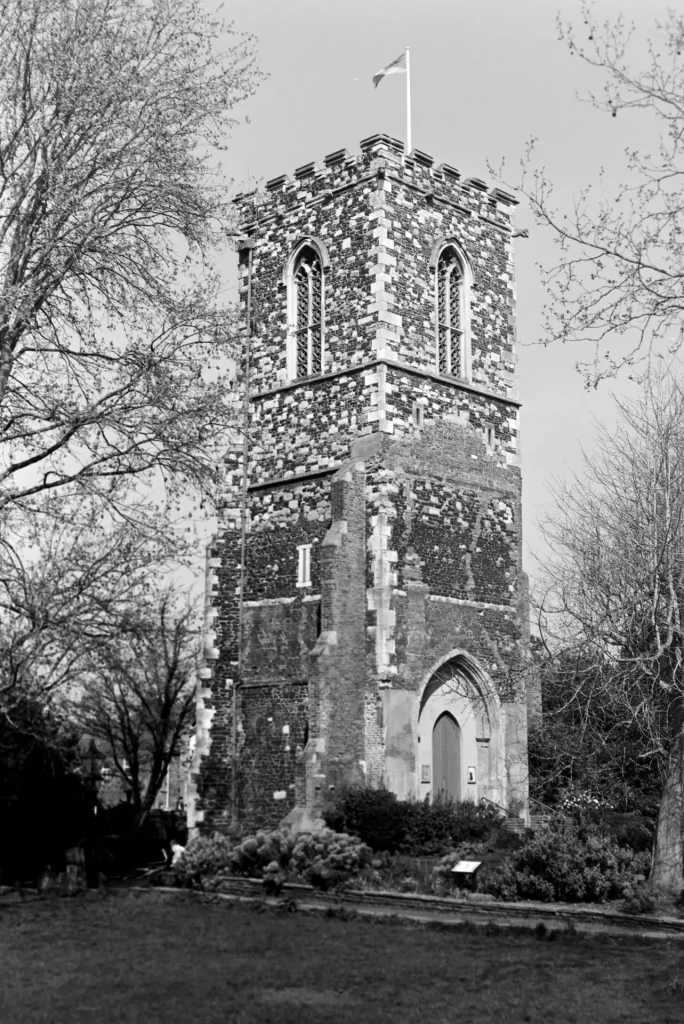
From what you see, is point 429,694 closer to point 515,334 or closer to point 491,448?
Result: point 491,448

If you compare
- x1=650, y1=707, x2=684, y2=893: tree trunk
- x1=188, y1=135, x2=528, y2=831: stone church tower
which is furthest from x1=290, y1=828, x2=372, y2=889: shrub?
x1=650, y1=707, x2=684, y2=893: tree trunk

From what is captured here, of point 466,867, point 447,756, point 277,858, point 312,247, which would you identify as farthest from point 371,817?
point 312,247

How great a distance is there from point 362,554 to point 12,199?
9.98m

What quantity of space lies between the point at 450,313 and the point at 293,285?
3.66 metres

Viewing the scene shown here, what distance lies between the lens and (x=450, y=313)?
90.0 feet

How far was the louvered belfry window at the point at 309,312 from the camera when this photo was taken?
2677 cm

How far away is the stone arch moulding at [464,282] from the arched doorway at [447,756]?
7767 mm

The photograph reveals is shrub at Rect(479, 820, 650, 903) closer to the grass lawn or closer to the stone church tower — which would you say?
the grass lawn

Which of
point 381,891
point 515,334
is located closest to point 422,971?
point 381,891

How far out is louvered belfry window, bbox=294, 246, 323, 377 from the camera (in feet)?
87.8

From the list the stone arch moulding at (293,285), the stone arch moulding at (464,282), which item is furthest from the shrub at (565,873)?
the stone arch moulding at (293,285)

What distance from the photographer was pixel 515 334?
93.8 feet

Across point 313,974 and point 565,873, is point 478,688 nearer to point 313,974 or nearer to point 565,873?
point 565,873

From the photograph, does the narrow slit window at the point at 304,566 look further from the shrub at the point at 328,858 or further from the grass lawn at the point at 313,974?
the grass lawn at the point at 313,974
